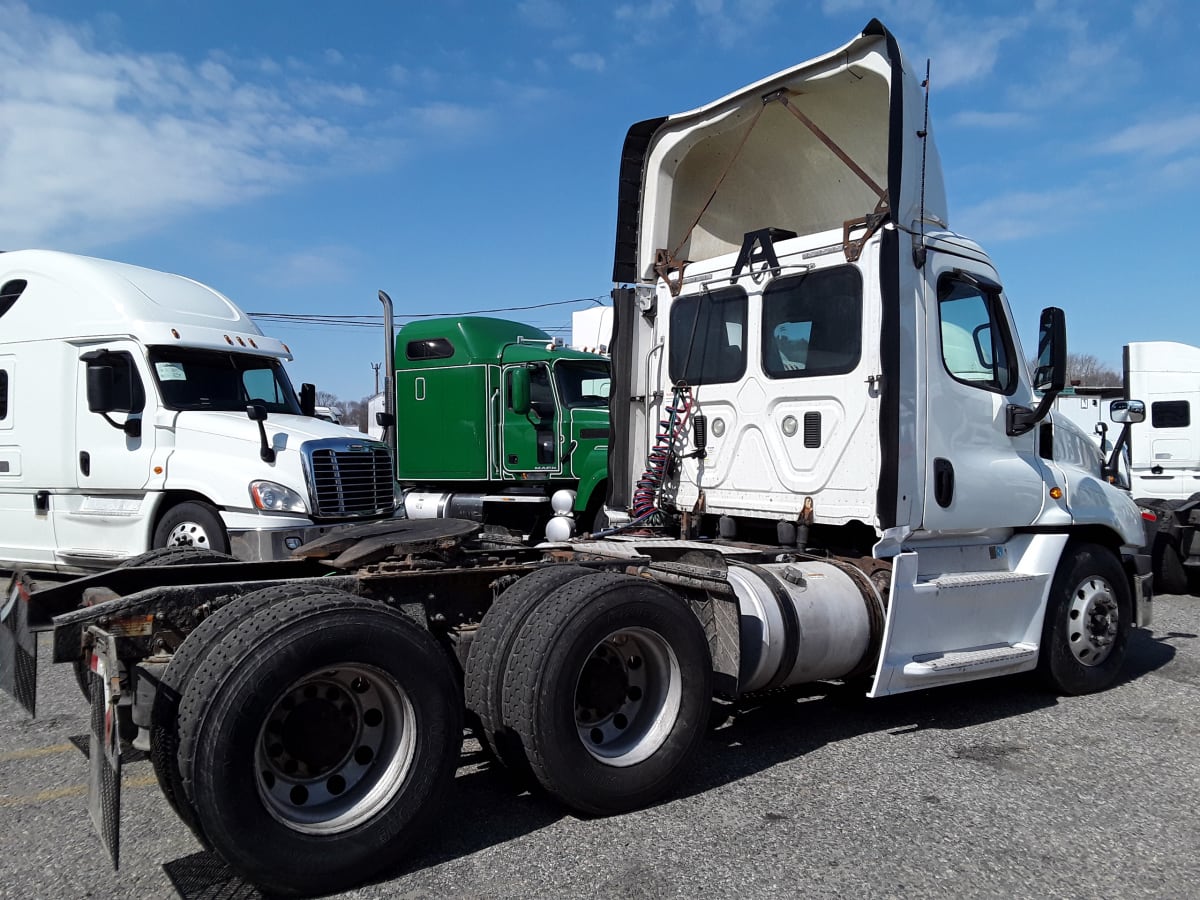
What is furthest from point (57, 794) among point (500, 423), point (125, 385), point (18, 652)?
point (500, 423)

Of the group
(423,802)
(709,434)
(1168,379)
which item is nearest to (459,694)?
(423,802)

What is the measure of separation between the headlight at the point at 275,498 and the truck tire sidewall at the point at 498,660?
5090mm

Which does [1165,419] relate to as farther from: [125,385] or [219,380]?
[125,385]

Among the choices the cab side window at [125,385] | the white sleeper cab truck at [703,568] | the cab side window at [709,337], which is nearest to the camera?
the white sleeper cab truck at [703,568]

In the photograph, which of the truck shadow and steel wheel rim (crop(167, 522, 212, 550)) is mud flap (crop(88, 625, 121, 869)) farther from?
steel wheel rim (crop(167, 522, 212, 550))

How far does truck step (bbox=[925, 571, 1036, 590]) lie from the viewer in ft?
18.1

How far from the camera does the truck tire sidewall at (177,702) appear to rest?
320cm

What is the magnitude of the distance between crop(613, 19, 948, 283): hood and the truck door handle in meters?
1.41

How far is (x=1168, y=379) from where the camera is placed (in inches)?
507

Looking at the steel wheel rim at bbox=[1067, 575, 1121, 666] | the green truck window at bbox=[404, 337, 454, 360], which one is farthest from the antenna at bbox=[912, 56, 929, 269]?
the green truck window at bbox=[404, 337, 454, 360]

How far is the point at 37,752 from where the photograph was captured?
5016 millimetres

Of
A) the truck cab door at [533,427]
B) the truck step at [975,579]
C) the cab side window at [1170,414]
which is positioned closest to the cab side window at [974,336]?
the truck step at [975,579]

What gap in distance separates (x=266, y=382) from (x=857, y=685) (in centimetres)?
718

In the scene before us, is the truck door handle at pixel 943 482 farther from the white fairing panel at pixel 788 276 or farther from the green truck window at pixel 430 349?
the green truck window at pixel 430 349
